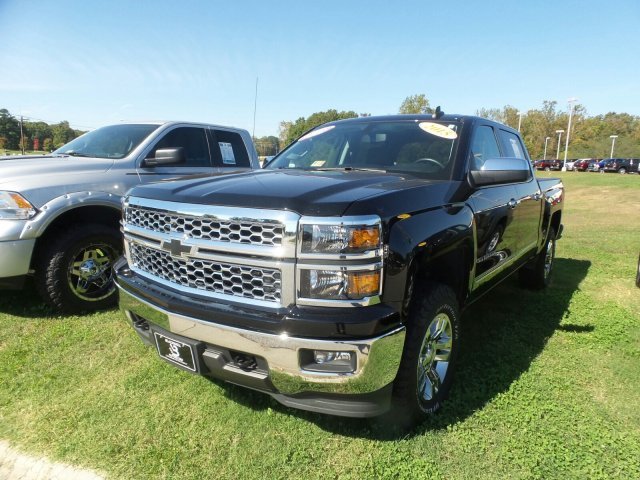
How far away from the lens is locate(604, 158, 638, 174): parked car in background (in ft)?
140

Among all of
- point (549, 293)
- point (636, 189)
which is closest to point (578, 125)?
point (636, 189)

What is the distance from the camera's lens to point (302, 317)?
194 cm

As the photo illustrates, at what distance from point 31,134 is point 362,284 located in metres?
56.1

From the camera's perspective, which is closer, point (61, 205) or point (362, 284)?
point (362, 284)

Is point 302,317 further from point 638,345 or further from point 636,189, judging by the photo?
point 636,189

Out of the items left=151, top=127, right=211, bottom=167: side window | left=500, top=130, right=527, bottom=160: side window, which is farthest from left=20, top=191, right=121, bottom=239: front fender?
left=500, top=130, right=527, bottom=160: side window

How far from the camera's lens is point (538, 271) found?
A: 17.0ft

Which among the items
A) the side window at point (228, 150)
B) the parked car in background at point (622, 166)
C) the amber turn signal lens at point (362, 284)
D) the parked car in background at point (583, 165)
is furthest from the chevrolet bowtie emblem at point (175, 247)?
the parked car in background at point (583, 165)

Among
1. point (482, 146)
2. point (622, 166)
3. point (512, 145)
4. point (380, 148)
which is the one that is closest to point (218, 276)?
point (380, 148)

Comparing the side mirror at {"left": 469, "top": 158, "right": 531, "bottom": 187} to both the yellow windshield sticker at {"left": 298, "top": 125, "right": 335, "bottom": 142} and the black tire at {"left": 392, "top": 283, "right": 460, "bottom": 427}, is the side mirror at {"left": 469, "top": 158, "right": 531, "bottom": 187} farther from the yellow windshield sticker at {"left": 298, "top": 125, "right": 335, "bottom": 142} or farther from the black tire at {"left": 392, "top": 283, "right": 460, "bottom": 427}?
the yellow windshield sticker at {"left": 298, "top": 125, "right": 335, "bottom": 142}

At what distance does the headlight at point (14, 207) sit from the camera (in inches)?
144

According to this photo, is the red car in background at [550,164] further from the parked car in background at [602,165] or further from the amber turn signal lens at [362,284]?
the amber turn signal lens at [362,284]

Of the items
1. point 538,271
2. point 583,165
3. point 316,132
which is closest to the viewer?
point 316,132

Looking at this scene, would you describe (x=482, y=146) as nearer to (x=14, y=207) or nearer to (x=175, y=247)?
(x=175, y=247)
